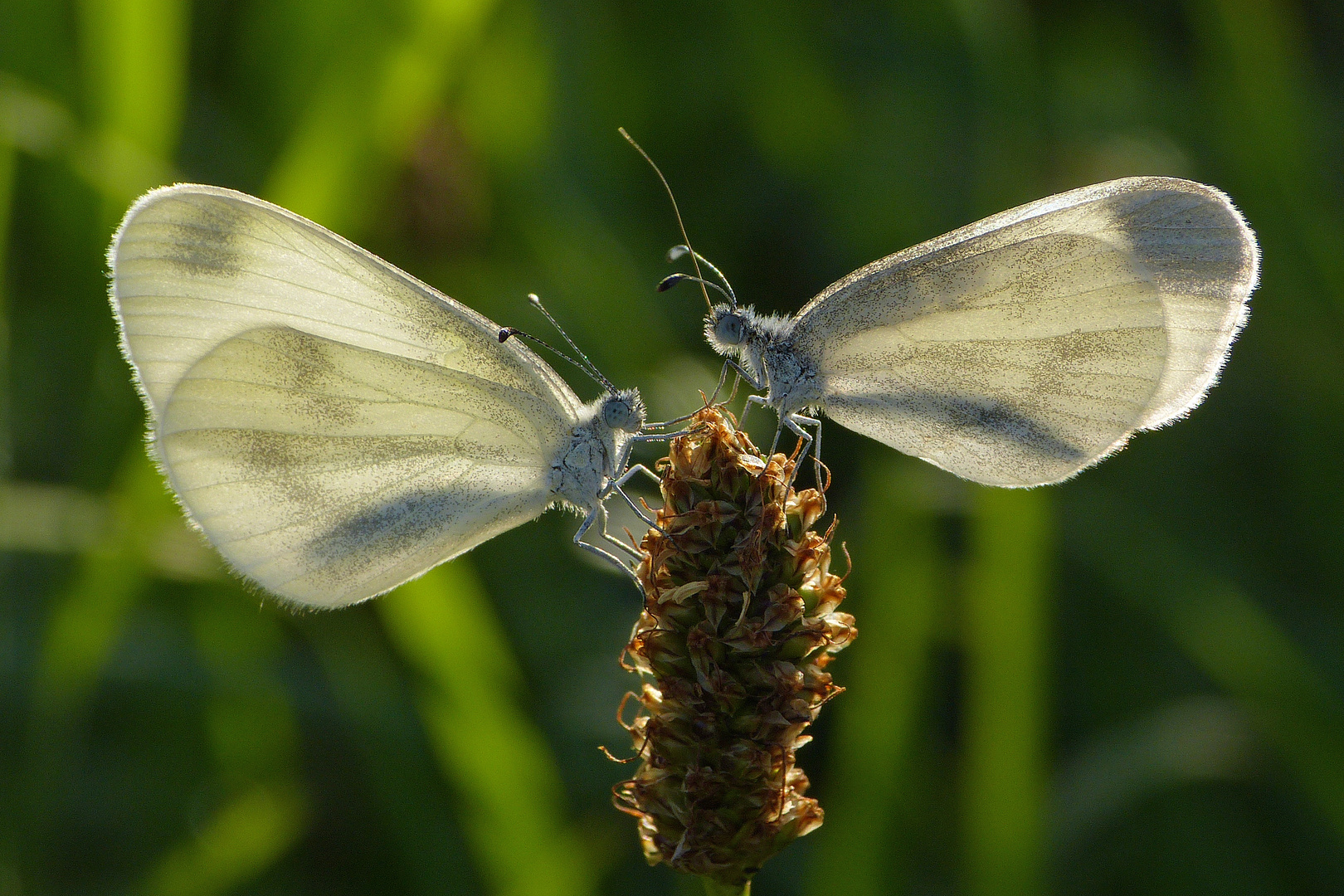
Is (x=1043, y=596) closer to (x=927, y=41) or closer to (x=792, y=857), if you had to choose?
(x=792, y=857)

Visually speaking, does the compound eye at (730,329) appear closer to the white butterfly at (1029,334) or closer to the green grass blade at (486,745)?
the white butterfly at (1029,334)

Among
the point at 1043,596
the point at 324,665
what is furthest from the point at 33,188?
the point at 1043,596

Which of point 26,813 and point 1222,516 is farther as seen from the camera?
point 1222,516

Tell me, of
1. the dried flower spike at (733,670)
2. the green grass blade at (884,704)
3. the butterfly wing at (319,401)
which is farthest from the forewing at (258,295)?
the green grass blade at (884,704)

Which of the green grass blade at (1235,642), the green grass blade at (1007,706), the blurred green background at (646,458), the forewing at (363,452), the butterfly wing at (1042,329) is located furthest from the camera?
the green grass blade at (1235,642)

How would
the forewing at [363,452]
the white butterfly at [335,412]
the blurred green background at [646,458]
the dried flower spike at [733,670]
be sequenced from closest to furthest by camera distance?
the dried flower spike at [733,670]
the white butterfly at [335,412]
the forewing at [363,452]
the blurred green background at [646,458]

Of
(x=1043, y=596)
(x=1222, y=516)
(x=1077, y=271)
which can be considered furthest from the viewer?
(x=1222, y=516)

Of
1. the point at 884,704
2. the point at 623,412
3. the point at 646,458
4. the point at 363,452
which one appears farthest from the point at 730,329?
the point at 646,458
